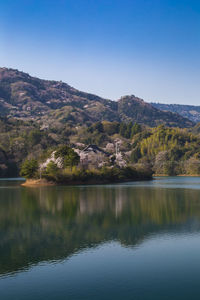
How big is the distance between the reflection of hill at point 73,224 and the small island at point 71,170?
4346 centimetres

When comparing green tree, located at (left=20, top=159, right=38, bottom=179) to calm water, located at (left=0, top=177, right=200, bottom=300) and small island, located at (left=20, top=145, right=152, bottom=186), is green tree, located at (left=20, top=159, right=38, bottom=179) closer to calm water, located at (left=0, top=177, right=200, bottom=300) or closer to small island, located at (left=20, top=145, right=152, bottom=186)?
small island, located at (left=20, top=145, right=152, bottom=186)

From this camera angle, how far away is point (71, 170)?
322 ft

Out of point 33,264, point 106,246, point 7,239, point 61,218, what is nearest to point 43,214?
point 61,218

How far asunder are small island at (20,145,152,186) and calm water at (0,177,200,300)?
5445cm

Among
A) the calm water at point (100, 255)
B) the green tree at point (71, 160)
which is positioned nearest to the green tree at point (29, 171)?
the green tree at point (71, 160)

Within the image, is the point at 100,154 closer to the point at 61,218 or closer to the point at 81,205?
the point at 81,205

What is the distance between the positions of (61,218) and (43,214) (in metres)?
3.87

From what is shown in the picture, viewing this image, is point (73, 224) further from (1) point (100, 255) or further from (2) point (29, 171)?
(2) point (29, 171)

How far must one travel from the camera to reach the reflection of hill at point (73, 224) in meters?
22.9

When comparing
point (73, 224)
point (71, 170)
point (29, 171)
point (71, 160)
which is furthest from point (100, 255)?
point (71, 170)

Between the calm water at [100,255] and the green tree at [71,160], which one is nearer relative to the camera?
the calm water at [100,255]

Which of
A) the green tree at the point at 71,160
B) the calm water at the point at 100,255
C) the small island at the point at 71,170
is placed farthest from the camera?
the green tree at the point at 71,160

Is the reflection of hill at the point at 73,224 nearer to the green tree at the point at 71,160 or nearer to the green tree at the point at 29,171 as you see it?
the green tree at the point at 29,171

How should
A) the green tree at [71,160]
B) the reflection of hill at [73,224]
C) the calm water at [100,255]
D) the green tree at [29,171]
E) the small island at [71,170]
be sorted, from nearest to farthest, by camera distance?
the calm water at [100,255], the reflection of hill at [73,224], the small island at [71,170], the green tree at [29,171], the green tree at [71,160]
